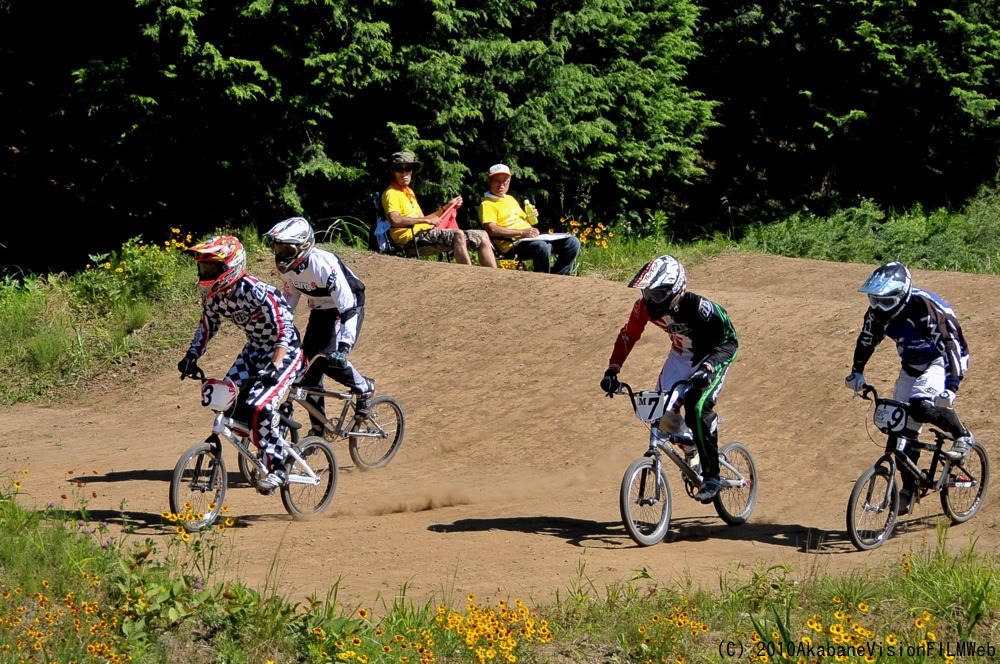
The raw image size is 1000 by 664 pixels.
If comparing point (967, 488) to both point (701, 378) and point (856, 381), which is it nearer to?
point (856, 381)

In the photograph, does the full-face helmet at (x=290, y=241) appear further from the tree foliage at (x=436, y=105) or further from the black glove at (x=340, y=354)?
the tree foliage at (x=436, y=105)

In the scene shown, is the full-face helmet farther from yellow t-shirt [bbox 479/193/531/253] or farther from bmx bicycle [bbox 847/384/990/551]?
yellow t-shirt [bbox 479/193/531/253]

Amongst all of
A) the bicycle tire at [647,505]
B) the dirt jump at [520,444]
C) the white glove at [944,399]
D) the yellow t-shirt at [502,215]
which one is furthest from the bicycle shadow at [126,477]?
the yellow t-shirt at [502,215]

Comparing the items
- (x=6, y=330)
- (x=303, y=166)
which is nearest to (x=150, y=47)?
(x=303, y=166)

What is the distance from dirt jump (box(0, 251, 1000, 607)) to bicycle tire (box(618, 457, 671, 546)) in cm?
14

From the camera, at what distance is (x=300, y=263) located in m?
10.1

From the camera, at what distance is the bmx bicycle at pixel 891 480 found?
839 cm

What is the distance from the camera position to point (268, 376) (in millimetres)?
8836

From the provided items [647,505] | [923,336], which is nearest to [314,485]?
[647,505]

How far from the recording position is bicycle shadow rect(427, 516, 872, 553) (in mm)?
8617

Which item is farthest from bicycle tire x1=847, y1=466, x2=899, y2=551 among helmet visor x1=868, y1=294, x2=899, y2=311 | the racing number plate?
helmet visor x1=868, y1=294, x2=899, y2=311

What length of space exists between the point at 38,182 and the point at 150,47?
2.74m

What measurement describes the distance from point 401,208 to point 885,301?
7996 millimetres

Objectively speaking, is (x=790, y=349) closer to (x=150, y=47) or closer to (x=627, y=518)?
(x=627, y=518)
